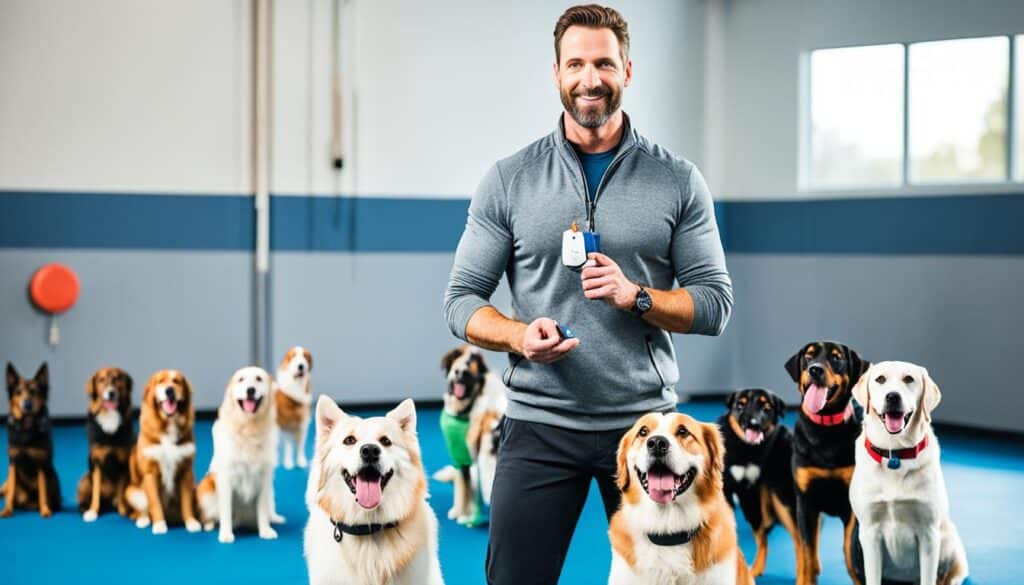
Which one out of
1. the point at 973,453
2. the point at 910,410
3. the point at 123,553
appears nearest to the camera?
the point at 910,410

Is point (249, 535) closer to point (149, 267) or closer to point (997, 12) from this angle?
point (149, 267)

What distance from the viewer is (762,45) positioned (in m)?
9.64

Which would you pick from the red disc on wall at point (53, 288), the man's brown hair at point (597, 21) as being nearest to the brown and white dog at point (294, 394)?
the red disc on wall at point (53, 288)

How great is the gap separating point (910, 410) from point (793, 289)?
5.98m

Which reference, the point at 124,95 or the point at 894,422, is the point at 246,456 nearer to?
the point at 894,422

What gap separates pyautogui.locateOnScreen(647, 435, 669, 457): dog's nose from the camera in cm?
246

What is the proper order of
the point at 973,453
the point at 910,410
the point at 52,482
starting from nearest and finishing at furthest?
the point at 910,410, the point at 52,482, the point at 973,453

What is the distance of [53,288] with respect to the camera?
8398 mm

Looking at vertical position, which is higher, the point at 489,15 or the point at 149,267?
the point at 489,15

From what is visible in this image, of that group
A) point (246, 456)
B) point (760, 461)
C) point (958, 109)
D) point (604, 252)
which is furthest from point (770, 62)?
point (604, 252)

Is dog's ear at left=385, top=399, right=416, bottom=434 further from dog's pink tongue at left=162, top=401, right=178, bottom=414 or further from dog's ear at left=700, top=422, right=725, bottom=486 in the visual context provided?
dog's pink tongue at left=162, top=401, right=178, bottom=414

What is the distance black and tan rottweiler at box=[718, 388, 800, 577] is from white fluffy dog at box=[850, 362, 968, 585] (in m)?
0.79

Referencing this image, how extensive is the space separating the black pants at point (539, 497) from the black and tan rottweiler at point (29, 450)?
156 inches

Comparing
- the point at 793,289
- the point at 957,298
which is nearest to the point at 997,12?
the point at 957,298
